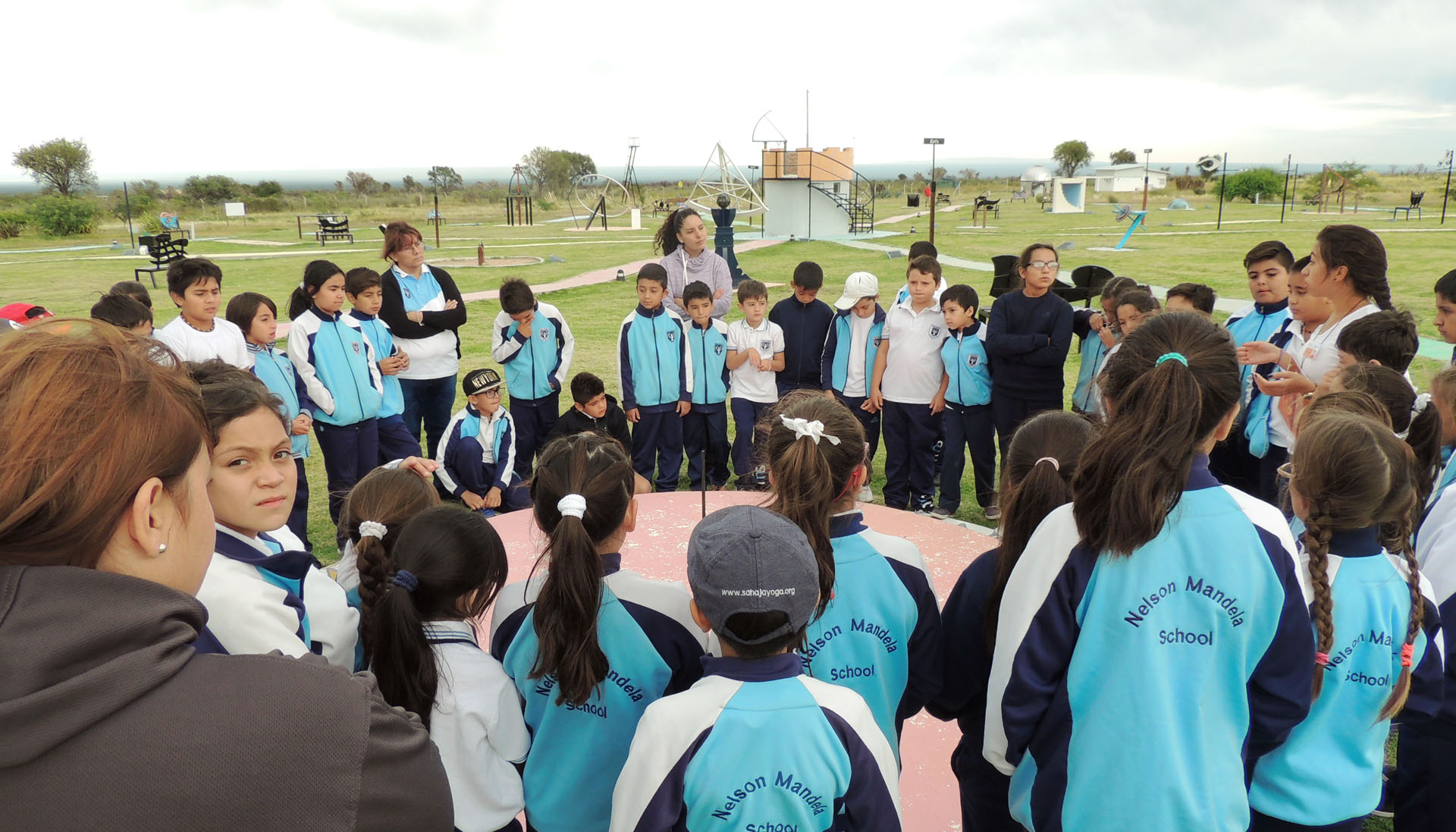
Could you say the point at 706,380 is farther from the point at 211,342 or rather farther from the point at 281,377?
the point at 211,342

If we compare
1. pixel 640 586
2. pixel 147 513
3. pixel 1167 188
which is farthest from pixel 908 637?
pixel 1167 188

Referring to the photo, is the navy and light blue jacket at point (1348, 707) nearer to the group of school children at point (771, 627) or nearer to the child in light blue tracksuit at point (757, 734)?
the group of school children at point (771, 627)

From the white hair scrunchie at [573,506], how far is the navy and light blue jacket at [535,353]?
3.66m

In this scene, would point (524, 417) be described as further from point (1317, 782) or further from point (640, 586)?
point (1317, 782)

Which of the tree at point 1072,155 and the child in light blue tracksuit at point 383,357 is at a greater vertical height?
the tree at point 1072,155

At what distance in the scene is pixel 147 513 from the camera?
871mm

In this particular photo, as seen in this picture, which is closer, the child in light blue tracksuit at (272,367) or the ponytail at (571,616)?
the ponytail at (571,616)

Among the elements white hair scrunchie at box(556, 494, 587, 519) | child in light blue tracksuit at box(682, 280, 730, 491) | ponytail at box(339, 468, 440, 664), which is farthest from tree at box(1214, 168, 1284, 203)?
white hair scrunchie at box(556, 494, 587, 519)

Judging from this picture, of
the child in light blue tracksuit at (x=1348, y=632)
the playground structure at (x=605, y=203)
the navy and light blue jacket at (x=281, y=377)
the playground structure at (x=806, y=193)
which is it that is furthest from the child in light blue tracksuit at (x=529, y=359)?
the playground structure at (x=605, y=203)

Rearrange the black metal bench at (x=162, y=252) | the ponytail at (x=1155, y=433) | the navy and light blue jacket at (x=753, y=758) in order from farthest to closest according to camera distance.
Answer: the black metal bench at (x=162, y=252) → the ponytail at (x=1155, y=433) → the navy and light blue jacket at (x=753, y=758)

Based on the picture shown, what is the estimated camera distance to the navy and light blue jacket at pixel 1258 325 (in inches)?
166

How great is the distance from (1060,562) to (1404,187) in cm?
5358

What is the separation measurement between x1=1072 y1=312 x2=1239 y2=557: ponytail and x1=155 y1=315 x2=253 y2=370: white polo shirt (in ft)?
13.5

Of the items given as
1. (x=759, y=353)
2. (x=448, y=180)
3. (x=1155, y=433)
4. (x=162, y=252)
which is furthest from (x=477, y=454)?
(x=448, y=180)
